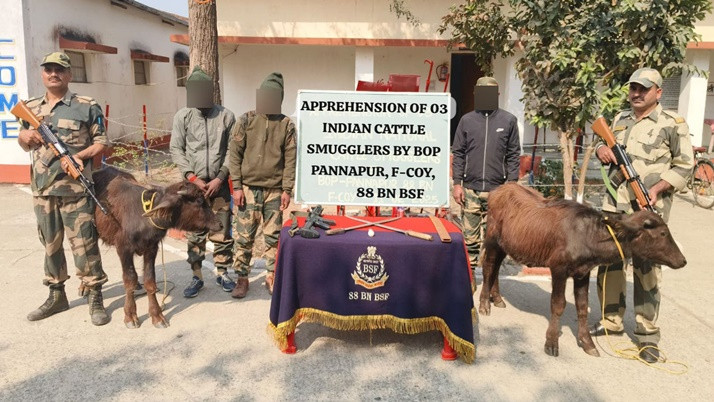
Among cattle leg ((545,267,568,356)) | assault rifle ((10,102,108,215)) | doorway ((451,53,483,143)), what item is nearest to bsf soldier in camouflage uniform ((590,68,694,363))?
cattle leg ((545,267,568,356))

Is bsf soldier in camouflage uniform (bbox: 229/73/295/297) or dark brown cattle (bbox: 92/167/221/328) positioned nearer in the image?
dark brown cattle (bbox: 92/167/221/328)

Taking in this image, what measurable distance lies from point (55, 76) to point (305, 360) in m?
3.08

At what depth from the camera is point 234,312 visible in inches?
190

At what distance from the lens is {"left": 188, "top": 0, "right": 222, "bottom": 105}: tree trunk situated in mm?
6980

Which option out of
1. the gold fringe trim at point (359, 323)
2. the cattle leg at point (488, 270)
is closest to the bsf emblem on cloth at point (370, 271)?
the gold fringe trim at point (359, 323)

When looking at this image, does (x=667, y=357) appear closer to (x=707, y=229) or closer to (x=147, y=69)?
→ (x=707, y=229)

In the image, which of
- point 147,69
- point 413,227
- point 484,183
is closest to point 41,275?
point 413,227

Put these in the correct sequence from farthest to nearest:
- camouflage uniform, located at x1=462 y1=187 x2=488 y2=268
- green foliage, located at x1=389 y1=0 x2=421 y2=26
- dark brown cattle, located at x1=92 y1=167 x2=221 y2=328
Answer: green foliage, located at x1=389 y1=0 x2=421 y2=26 → camouflage uniform, located at x1=462 y1=187 x2=488 y2=268 → dark brown cattle, located at x1=92 y1=167 x2=221 y2=328

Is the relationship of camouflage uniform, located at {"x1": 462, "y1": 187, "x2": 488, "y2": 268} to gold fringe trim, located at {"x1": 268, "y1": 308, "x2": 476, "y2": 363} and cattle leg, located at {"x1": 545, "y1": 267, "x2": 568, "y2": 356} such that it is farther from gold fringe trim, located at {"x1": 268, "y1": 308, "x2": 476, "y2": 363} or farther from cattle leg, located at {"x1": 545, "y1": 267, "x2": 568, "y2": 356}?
gold fringe trim, located at {"x1": 268, "y1": 308, "x2": 476, "y2": 363}

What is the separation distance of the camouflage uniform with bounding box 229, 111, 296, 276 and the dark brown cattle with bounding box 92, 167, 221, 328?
0.50 meters

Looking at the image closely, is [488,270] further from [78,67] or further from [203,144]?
[78,67]

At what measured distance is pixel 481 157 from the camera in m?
5.20

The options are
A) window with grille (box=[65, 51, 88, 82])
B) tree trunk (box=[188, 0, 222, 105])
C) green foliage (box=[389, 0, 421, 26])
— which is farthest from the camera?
window with grille (box=[65, 51, 88, 82])

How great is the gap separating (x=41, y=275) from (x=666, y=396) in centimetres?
585
